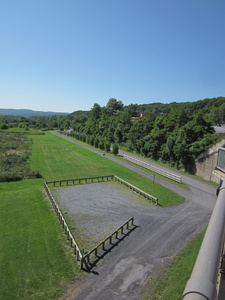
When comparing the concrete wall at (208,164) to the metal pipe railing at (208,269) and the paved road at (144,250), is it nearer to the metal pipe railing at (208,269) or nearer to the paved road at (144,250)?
the paved road at (144,250)

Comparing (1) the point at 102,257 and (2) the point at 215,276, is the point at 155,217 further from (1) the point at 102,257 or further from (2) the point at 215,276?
(2) the point at 215,276

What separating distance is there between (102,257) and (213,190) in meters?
19.1

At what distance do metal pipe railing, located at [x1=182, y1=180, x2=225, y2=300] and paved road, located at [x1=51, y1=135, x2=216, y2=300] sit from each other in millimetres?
8821

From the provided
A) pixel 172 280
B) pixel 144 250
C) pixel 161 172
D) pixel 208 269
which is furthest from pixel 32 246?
pixel 161 172

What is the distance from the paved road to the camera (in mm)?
10672

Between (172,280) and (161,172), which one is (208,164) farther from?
(172,280)

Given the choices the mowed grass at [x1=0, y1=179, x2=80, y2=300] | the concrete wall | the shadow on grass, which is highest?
the concrete wall

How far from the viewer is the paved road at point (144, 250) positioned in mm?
10672

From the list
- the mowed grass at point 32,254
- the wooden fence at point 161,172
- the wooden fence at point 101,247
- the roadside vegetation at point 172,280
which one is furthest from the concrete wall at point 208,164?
the mowed grass at point 32,254

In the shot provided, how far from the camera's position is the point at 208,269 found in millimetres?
2557

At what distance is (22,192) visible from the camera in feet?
81.0

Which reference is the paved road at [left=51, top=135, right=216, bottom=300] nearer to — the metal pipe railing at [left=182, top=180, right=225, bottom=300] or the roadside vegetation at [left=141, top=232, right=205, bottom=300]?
the roadside vegetation at [left=141, top=232, right=205, bottom=300]

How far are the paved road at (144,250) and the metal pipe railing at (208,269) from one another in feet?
28.9

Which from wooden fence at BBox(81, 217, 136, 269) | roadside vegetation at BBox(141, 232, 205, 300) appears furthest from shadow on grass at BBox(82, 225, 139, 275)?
roadside vegetation at BBox(141, 232, 205, 300)
